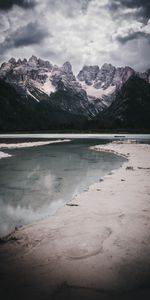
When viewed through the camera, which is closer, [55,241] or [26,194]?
[55,241]

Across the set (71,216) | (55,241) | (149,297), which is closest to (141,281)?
(149,297)

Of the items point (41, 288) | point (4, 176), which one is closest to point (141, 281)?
point (41, 288)

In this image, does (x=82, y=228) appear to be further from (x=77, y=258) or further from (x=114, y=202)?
(x=114, y=202)

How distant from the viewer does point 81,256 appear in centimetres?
659

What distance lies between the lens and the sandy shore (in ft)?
17.3

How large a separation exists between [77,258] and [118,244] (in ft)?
4.57

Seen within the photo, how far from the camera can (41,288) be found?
210 inches

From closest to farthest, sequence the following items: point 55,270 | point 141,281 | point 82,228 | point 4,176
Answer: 1. point 141,281
2. point 55,270
3. point 82,228
4. point 4,176

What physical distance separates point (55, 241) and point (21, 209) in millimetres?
4548

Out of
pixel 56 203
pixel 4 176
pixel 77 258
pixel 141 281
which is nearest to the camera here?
pixel 141 281

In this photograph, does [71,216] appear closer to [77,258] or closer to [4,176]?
[77,258]

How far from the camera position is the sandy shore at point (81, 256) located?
5.29 meters

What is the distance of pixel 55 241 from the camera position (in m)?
7.54

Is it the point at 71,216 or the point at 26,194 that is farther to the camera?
the point at 26,194
